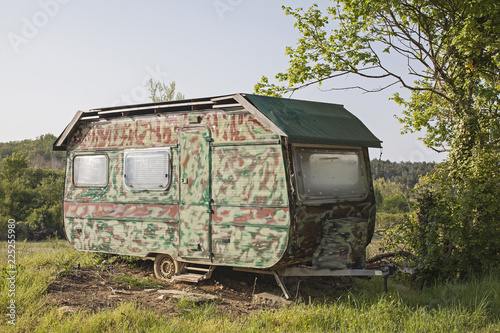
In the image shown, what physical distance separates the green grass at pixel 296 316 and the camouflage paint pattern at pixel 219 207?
0.88 meters

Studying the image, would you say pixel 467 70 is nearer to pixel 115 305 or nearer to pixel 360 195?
pixel 360 195

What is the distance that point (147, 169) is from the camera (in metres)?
8.97

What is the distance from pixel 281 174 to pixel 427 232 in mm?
3909

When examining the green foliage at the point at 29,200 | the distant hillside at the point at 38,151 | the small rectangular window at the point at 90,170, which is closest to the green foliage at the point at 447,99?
the small rectangular window at the point at 90,170

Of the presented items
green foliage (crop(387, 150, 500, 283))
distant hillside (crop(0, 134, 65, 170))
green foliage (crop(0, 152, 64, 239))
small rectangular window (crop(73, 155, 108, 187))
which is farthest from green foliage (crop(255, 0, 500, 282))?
distant hillside (crop(0, 134, 65, 170))

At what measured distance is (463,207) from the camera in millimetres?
9516

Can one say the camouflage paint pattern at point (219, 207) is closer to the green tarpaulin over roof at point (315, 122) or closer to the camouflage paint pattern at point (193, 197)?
the camouflage paint pattern at point (193, 197)

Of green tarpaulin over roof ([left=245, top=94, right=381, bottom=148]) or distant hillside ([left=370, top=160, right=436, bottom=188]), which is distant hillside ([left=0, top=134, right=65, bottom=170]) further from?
green tarpaulin over roof ([left=245, top=94, right=381, bottom=148])

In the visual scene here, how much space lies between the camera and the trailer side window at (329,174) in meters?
7.84

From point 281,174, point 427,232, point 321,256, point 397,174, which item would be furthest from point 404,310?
point 397,174

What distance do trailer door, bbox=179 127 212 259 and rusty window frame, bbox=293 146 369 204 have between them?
1461 mm

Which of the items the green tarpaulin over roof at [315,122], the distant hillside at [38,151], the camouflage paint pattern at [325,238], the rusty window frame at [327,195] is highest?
the distant hillside at [38,151]

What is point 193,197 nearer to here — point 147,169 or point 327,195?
point 147,169

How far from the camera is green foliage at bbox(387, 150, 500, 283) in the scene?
9.48 m
